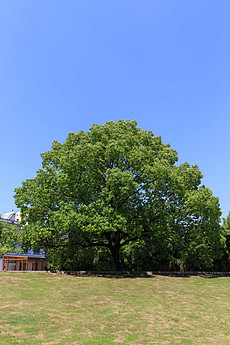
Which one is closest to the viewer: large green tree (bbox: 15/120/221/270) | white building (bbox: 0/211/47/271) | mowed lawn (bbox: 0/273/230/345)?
mowed lawn (bbox: 0/273/230/345)

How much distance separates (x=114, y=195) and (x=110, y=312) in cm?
1298

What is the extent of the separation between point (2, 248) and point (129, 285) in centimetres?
1282

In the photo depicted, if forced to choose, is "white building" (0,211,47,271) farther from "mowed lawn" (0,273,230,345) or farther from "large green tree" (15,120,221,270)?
"mowed lawn" (0,273,230,345)

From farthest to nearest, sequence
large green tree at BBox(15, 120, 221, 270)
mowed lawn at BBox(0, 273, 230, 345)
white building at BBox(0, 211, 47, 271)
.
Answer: white building at BBox(0, 211, 47, 271), large green tree at BBox(15, 120, 221, 270), mowed lawn at BBox(0, 273, 230, 345)

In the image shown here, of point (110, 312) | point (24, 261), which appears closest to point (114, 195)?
point (110, 312)

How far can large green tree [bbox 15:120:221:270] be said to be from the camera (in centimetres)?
2448

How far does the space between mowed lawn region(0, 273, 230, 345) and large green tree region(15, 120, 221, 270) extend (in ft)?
20.0

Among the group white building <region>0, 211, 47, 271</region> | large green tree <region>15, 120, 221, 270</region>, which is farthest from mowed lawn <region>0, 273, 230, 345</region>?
white building <region>0, 211, 47, 271</region>

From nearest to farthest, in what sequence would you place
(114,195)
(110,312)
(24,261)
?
(110,312)
(114,195)
(24,261)

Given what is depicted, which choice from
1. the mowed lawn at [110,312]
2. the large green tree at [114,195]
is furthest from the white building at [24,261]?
the mowed lawn at [110,312]

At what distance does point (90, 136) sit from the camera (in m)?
28.2

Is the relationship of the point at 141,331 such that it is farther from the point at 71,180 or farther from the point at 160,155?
the point at 160,155

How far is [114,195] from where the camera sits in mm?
24844

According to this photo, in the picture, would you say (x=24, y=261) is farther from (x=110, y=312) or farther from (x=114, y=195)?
(x=110, y=312)
